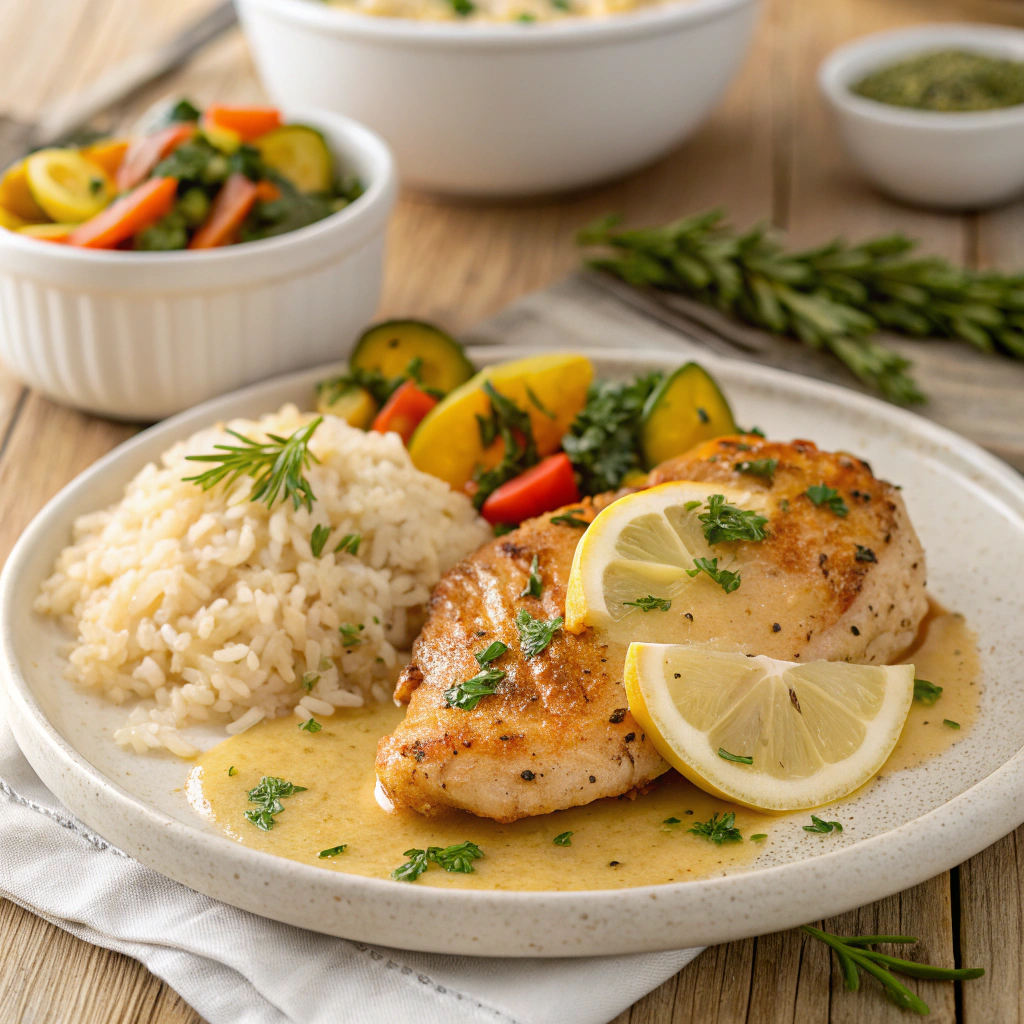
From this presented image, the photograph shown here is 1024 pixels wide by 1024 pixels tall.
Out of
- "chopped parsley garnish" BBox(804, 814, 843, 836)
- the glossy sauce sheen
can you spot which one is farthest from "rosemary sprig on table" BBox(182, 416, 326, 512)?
"chopped parsley garnish" BBox(804, 814, 843, 836)

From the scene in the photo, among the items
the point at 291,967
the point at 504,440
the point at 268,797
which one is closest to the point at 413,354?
the point at 504,440

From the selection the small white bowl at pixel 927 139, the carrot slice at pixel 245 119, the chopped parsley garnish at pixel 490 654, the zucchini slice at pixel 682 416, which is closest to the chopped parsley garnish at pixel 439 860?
the chopped parsley garnish at pixel 490 654

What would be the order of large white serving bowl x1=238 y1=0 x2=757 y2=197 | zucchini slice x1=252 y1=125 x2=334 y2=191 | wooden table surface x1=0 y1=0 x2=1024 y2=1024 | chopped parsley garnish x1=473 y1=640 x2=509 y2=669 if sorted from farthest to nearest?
large white serving bowl x1=238 y1=0 x2=757 y2=197 < zucchini slice x1=252 y1=125 x2=334 y2=191 < chopped parsley garnish x1=473 y1=640 x2=509 y2=669 < wooden table surface x1=0 y1=0 x2=1024 y2=1024

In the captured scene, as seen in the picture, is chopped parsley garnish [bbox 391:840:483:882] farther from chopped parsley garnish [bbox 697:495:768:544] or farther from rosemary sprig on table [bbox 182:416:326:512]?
rosemary sprig on table [bbox 182:416:326:512]

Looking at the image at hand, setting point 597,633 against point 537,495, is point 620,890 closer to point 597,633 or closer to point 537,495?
point 597,633

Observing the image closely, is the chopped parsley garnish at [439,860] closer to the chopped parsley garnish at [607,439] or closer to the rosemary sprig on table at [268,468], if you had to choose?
the rosemary sprig on table at [268,468]

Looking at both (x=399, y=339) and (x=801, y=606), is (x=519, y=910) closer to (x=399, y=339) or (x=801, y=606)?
(x=801, y=606)

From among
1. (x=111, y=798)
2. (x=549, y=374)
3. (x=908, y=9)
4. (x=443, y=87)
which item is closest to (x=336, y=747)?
(x=111, y=798)
